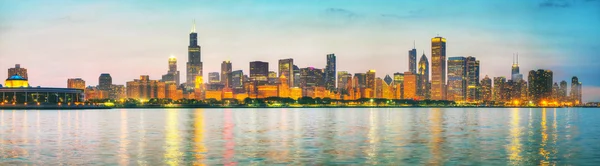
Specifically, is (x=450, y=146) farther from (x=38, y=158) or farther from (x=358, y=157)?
(x=38, y=158)

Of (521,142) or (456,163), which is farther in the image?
(521,142)

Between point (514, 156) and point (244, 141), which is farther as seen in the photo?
point (244, 141)

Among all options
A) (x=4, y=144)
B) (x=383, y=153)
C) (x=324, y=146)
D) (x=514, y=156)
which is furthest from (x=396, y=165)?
(x=4, y=144)

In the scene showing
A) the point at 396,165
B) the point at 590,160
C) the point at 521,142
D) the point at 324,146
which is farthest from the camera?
the point at 521,142

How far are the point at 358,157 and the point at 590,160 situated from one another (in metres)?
15.0

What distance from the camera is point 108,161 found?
124 feet

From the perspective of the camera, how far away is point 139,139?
5669 centimetres

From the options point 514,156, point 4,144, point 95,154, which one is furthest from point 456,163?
point 4,144

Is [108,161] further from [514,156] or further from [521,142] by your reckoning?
[521,142]

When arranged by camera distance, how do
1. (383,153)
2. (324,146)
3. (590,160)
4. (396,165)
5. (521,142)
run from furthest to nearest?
1. (521,142)
2. (324,146)
3. (383,153)
4. (590,160)
5. (396,165)

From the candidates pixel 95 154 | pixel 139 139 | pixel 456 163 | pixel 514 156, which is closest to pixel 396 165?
pixel 456 163

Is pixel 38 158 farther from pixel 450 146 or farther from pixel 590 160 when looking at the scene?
pixel 590 160

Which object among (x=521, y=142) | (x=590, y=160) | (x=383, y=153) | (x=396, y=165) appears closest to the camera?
(x=396, y=165)

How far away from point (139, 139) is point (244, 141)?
10.2 meters
